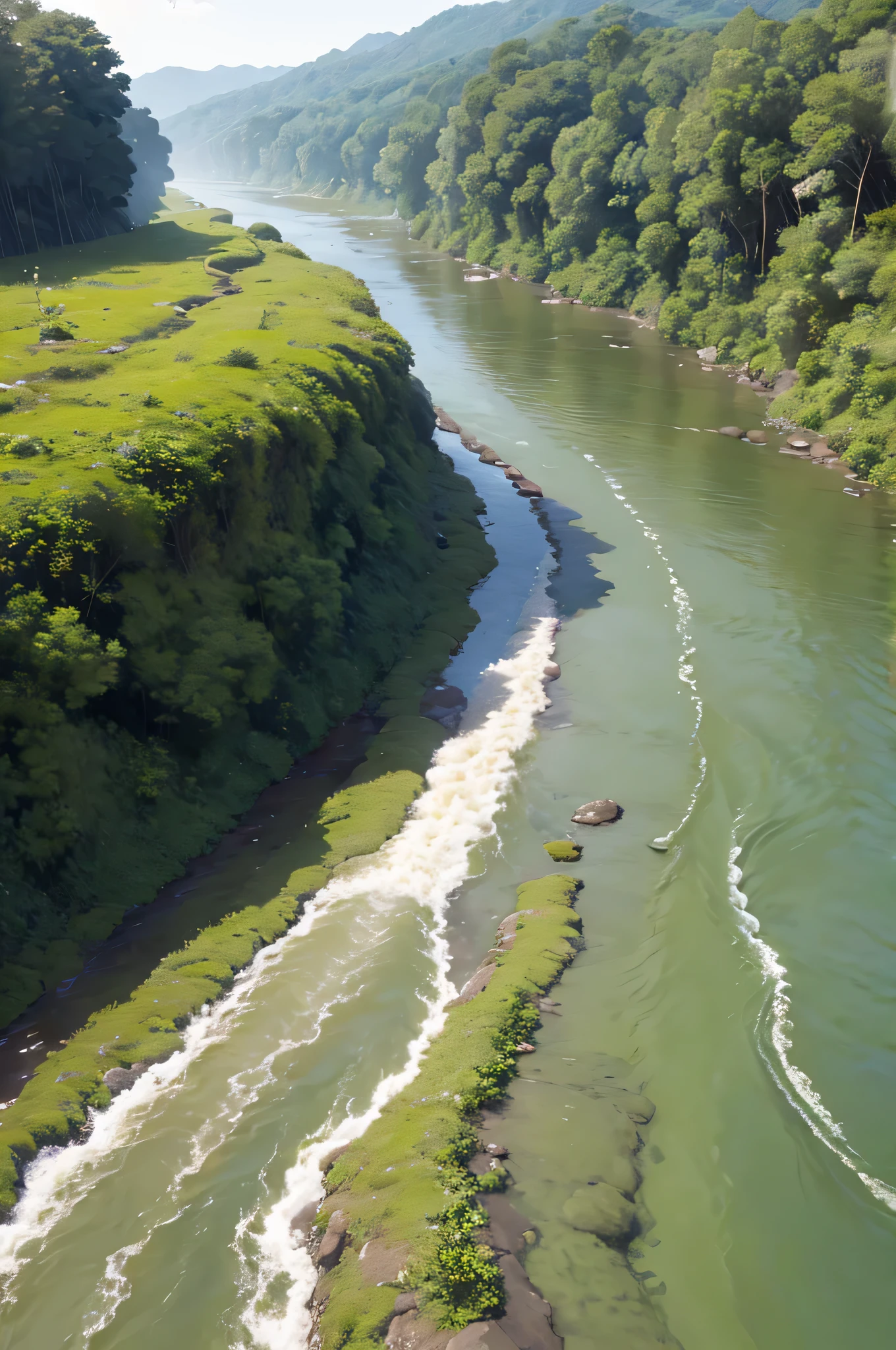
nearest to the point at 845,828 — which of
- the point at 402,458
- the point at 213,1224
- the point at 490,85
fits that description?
the point at 213,1224

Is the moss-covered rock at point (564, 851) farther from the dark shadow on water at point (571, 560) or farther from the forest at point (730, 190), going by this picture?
the forest at point (730, 190)

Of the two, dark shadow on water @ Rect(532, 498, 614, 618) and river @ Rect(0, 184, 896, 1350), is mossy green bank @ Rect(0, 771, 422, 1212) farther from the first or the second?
dark shadow on water @ Rect(532, 498, 614, 618)

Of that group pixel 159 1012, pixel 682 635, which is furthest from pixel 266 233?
pixel 159 1012

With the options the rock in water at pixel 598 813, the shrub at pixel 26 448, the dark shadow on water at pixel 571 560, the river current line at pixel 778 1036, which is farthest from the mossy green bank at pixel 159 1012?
the dark shadow on water at pixel 571 560

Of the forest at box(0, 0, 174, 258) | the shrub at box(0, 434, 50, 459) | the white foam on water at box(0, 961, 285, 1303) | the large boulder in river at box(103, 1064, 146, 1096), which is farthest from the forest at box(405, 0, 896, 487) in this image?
the forest at box(0, 0, 174, 258)

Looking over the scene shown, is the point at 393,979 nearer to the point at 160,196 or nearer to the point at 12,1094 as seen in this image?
the point at 12,1094
